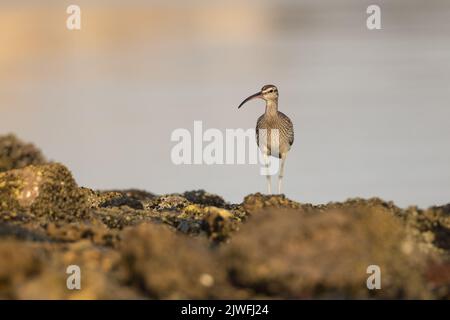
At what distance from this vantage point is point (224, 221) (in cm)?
1689

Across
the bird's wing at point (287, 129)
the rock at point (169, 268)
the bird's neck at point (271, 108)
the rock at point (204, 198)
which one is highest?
the bird's neck at point (271, 108)

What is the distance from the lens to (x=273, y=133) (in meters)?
27.2

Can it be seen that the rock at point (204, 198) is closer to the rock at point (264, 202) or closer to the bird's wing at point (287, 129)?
the rock at point (264, 202)

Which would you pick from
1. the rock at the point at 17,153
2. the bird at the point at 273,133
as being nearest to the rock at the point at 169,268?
the bird at the point at 273,133

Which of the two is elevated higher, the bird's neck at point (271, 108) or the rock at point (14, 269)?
the bird's neck at point (271, 108)

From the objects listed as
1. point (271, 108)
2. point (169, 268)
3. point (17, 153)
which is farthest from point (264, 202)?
point (17, 153)

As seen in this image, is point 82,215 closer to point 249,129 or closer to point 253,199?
point 253,199

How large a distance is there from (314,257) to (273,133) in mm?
14496

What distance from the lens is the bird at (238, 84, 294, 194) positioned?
27094 mm

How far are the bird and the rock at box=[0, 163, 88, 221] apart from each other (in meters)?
9.01

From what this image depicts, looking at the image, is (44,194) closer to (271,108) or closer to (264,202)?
(264,202)

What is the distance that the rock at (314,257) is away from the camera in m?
12.8

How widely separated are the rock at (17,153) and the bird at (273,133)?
7.29 meters
